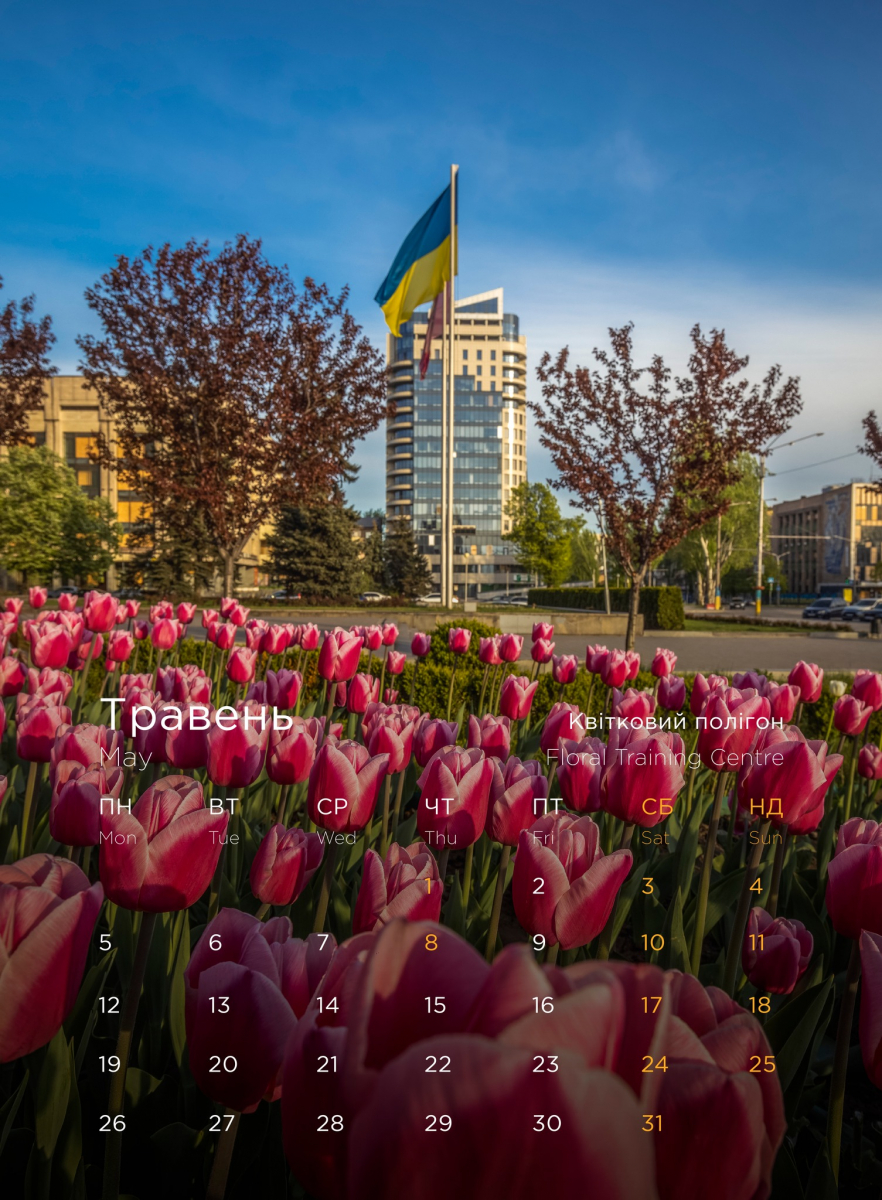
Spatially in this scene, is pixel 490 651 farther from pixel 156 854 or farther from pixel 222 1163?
pixel 222 1163

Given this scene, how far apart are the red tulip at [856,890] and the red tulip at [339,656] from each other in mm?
2163

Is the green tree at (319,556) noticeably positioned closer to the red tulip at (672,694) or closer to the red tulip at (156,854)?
the red tulip at (672,694)

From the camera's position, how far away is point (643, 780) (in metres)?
1.52

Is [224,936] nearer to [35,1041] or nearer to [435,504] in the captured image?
[35,1041]

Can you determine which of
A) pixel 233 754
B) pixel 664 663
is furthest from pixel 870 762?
pixel 233 754

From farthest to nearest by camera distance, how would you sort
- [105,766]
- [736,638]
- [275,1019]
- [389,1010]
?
1. [736,638]
2. [105,766]
3. [275,1019]
4. [389,1010]

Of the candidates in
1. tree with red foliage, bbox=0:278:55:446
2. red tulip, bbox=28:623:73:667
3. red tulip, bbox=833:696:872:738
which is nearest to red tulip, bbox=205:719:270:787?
red tulip, bbox=28:623:73:667

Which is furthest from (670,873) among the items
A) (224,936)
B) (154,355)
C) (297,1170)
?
(154,355)

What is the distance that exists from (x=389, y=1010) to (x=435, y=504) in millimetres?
134682

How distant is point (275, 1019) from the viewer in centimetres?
70

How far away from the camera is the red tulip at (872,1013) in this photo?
29.0 inches

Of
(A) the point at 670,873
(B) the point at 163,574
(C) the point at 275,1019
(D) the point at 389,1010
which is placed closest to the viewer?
(D) the point at 389,1010

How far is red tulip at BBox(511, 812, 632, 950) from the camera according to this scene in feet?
3.45

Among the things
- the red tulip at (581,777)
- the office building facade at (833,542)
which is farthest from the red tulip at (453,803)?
the office building facade at (833,542)
